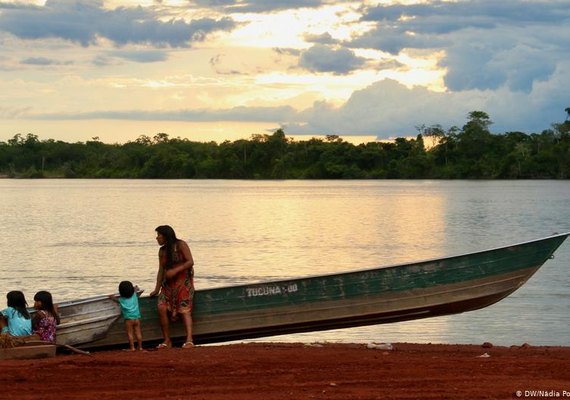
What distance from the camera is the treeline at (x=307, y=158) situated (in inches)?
5379

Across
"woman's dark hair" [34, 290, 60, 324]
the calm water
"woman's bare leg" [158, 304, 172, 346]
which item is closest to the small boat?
"woman's bare leg" [158, 304, 172, 346]

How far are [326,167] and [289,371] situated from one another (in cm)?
14466

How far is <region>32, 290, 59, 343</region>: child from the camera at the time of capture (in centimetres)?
1162

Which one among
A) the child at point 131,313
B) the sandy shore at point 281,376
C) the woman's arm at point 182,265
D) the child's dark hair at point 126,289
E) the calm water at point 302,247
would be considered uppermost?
the woman's arm at point 182,265

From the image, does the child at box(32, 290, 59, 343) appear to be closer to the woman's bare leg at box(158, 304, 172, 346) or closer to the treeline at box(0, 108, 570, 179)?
the woman's bare leg at box(158, 304, 172, 346)

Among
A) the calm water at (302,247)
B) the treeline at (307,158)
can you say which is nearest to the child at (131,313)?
the calm water at (302,247)

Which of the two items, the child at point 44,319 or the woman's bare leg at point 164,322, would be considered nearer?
the child at point 44,319

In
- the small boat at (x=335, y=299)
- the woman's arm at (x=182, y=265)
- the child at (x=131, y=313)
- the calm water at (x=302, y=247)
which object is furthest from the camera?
the calm water at (x=302, y=247)

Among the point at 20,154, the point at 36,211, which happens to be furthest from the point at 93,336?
the point at 20,154

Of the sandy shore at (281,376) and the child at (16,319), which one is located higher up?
the child at (16,319)

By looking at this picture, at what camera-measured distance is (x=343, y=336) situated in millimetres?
15438

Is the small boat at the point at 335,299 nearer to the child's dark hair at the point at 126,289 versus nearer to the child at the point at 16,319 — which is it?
the child's dark hair at the point at 126,289

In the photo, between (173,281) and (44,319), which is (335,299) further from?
(44,319)

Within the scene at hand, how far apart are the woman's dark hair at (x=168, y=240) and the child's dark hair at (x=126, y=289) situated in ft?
1.58
